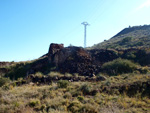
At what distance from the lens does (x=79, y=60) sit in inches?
699

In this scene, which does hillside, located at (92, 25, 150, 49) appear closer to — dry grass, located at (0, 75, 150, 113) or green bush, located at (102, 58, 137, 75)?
green bush, located at (102, 58, 137, 75)

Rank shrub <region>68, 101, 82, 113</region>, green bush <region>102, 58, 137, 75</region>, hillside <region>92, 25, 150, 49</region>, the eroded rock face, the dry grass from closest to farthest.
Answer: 1. the dry grass
2. shrub <region>68, 101, 82, 113</region>
3. green bush <region>102, 58, 137, 75</region>
4. the eroded rock face
5. hillside <region>92, 25, 150, 49</region>

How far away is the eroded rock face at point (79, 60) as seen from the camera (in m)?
16.2

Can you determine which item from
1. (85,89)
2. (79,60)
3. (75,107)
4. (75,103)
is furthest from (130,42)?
(75,107)

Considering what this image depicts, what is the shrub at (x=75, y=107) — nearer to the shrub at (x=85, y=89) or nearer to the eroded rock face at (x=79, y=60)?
the shrub at (x=85, y=89)

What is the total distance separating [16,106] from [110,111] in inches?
170

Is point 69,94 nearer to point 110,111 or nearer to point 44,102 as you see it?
point 44,102

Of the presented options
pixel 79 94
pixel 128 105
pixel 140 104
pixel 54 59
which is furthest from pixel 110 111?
pixel 54 59

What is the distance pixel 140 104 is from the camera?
21.4 ft

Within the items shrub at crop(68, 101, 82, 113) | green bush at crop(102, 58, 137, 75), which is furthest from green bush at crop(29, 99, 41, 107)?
Answer: green bush at crop(102, 58, 137, 75)

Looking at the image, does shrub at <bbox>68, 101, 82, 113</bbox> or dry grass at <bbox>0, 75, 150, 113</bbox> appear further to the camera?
shrub at <bbox>68, 101, 82, 113</bbox>

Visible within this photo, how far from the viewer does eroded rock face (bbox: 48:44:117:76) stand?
Answer: 16.2 m

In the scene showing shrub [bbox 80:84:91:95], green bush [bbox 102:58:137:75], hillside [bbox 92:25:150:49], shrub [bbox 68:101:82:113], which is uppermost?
hillside [bbox 92:25:150:49]

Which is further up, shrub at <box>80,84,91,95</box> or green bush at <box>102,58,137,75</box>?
green bush at <box>102,58,137,75</box>
